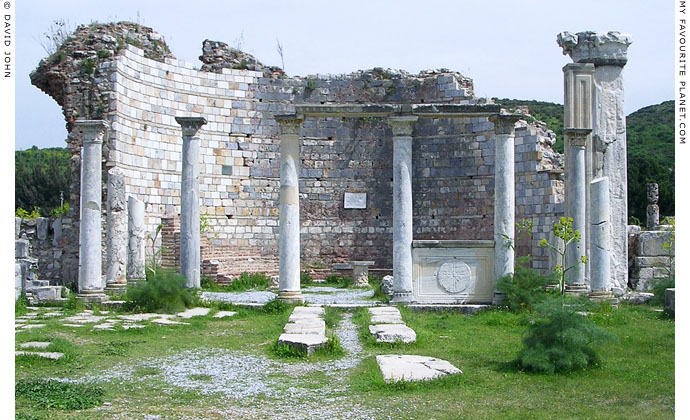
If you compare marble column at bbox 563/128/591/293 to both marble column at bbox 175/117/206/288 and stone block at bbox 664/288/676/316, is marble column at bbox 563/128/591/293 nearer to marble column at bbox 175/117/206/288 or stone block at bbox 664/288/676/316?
stone block at bbox 664/288/676/316

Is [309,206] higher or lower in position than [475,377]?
higher

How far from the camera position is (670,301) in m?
15.1

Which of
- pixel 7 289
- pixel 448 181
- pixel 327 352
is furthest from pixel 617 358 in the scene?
pixel 448 181

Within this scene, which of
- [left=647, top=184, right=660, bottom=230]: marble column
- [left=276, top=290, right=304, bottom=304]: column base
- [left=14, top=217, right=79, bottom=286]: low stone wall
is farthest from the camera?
[left=647, top=184, right=660, bottom=230]: marble column

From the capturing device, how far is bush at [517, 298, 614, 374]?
9609 mm

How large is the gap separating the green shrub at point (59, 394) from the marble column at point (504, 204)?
10159 millimetres

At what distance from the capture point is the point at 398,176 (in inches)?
674

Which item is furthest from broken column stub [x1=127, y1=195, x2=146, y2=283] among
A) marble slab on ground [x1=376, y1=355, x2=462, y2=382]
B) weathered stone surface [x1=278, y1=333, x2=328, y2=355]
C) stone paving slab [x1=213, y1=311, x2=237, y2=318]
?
marble slab on ground [x1=376, y1=355, x2=462, y2=382]

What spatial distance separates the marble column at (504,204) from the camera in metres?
16.6

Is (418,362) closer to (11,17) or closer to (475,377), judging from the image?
(475,377)

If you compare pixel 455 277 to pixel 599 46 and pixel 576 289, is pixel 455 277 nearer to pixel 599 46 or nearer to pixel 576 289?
pixel 576 289

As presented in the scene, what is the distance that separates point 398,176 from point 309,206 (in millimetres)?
8561

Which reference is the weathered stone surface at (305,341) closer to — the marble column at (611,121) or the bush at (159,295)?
the bush at (159,295)

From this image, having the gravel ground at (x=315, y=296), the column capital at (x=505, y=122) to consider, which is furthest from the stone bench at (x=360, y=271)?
the column capital at (x=505, y=122)
